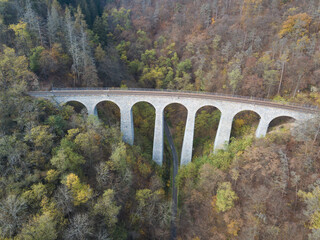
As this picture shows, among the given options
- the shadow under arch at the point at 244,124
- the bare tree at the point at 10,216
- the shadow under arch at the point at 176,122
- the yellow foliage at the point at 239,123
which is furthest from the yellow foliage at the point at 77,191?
the yellow foliage at the point at 239,123

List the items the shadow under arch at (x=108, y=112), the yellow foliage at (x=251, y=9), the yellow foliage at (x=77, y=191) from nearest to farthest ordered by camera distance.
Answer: the yellow foliage at (x=77, y=191) → the shadow under arch at (x=108, y=112) → the yellow foliage at (x=251, y=9)

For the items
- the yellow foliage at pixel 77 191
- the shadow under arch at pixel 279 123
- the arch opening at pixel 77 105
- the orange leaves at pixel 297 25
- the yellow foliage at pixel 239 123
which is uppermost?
the orange leaves at pixel 297 25

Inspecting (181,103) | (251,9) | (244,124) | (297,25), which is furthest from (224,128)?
(251,9)

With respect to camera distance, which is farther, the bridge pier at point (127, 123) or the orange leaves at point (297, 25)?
the orange leaves at point (297, 25)

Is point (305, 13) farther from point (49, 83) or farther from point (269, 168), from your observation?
point (49, 83)

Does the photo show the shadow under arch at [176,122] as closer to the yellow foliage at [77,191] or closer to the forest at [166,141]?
the forest at [166,141]
